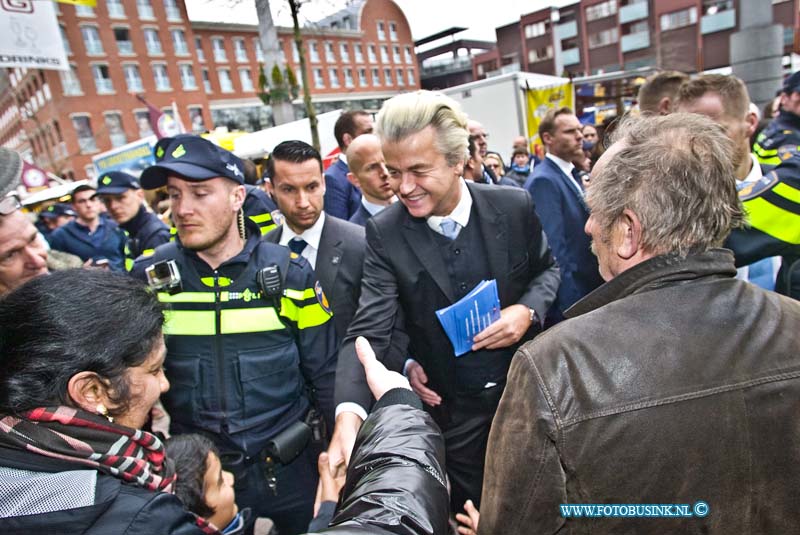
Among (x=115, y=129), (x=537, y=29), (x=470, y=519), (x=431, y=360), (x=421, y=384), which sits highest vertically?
(x=537, y=29)

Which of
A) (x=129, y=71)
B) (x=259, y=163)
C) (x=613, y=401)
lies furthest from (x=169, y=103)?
(x=613, y=401)

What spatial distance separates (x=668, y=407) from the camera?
1.01m

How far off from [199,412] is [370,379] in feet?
3.36

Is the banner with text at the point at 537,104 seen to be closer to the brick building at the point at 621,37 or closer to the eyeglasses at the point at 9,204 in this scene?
the eyeglasses at the point at 9,204

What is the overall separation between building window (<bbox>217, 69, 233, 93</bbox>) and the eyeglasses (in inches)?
1661

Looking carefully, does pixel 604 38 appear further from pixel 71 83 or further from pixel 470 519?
pixel 470 519

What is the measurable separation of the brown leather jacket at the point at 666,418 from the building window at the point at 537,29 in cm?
5109

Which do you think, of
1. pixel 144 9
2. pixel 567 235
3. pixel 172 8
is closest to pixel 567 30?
pixel 172 8

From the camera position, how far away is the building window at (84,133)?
28.6 m

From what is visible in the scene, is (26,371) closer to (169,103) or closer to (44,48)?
(44,48)

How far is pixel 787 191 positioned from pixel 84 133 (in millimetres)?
35931

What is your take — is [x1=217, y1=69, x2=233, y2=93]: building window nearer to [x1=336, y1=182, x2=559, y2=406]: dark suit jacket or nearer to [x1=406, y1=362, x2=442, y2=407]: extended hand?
[x1=336, y1=182, x2=559, y2=406]: dark suit jacket

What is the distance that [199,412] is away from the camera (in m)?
2.10

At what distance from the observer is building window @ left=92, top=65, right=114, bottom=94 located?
2813cm
